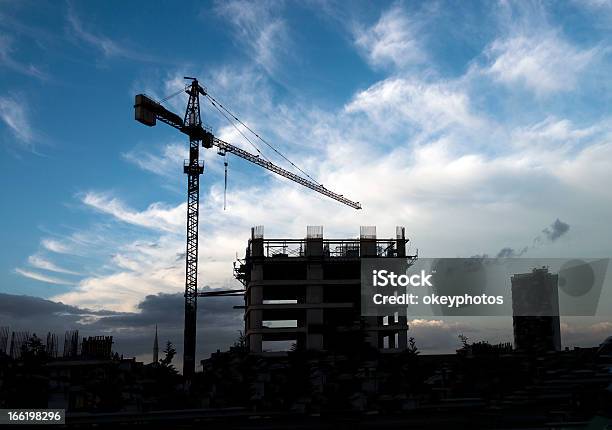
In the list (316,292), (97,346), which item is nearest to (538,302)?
(316,292)

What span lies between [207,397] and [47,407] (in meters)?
14.9

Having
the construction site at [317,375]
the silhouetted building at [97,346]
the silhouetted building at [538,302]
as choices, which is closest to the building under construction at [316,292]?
the construction site at [317,375]

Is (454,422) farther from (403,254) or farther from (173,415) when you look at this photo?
(403,254)

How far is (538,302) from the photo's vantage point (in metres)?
165

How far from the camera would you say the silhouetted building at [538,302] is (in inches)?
6424

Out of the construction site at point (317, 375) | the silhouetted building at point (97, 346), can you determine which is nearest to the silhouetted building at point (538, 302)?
the construction site at point (317, 375)

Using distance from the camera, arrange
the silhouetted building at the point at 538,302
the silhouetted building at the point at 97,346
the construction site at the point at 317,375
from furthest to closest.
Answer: the silhouetted building at the point at 538,302, the silhouetted building at the point at 97,346, the construction site at the point at 317,375

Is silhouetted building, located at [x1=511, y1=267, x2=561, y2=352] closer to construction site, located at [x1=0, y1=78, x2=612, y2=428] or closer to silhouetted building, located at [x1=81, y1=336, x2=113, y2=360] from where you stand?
construction site, located at [x1=0, y1=78, x2=612, y2=428]

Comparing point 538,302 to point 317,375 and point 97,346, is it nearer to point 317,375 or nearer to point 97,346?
point 317,375

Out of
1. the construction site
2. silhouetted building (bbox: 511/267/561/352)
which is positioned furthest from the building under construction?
silhouetted building (bbox: 511/267/561/352)

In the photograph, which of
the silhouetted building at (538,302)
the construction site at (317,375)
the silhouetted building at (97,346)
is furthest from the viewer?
the silhouetted building at (538,302)

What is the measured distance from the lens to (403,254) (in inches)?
4368

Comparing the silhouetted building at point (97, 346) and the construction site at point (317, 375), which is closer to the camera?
the construction site at point (317, 375)

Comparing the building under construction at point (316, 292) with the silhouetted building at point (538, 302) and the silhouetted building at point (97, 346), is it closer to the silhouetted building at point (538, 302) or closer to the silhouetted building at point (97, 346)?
the silhouetted building at point (97, 346)
